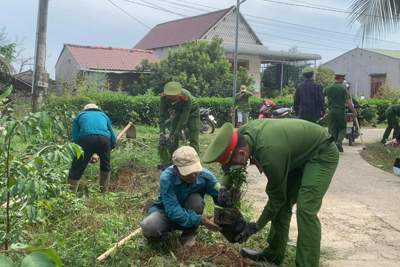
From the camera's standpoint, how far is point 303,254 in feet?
14.2

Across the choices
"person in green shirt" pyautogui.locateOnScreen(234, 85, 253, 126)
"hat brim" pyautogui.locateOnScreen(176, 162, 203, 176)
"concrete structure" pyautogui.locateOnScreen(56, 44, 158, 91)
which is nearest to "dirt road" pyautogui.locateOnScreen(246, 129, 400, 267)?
"hat brim" pyautogui.locateOnScreen(176, 162, 203, 176)

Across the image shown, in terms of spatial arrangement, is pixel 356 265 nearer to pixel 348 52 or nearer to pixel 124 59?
pixel 124 59

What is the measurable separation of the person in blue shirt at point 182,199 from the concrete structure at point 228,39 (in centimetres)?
2712

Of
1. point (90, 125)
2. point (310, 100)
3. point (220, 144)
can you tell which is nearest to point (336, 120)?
point (310, 100)

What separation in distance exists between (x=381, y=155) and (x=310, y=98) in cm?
289

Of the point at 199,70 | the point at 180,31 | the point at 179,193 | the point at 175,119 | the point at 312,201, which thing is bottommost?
the point at 179,193

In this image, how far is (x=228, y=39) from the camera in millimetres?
34969

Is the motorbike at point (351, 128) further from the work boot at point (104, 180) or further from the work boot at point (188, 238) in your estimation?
the work boot at point (188, 238)

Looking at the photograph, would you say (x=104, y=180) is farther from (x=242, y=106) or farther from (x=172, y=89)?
(x=242, y=106)

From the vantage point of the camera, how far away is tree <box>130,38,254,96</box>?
25438mm

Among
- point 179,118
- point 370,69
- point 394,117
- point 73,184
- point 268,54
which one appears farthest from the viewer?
point 370,69

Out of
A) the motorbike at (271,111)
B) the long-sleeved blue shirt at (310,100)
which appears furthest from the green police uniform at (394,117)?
the motorbike at (271,111)

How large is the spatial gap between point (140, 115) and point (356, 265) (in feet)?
52.6

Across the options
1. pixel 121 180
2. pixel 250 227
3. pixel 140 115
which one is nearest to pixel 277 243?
pixel 250 227
